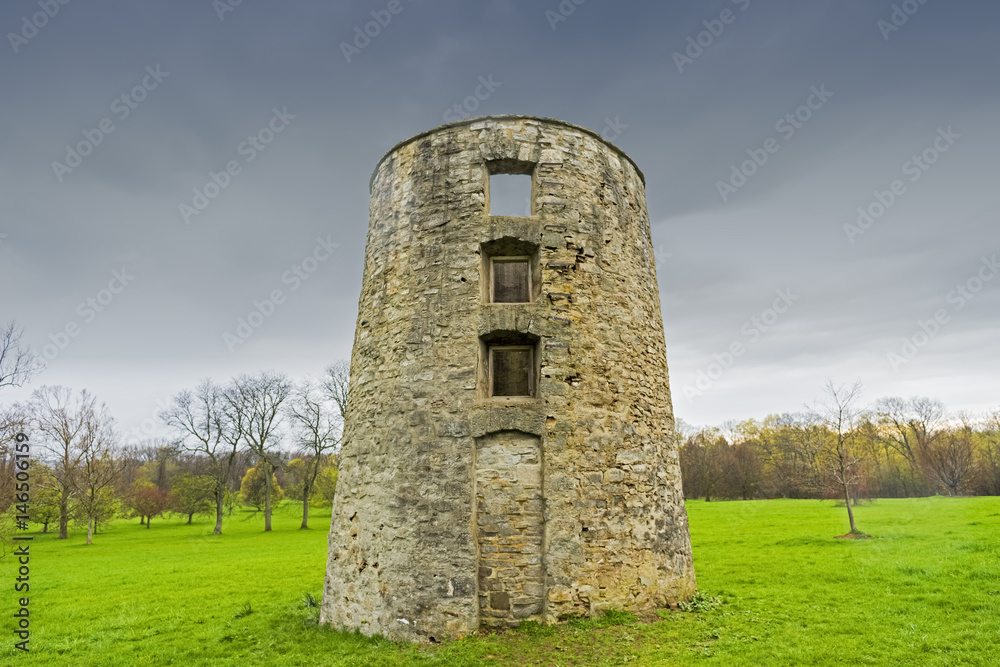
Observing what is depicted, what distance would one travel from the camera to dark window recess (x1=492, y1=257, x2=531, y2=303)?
8578 mm

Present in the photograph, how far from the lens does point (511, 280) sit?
8.66 m

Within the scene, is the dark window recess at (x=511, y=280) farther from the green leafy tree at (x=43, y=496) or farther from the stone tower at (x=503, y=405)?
the green leafy tree at (x=43, y=496)

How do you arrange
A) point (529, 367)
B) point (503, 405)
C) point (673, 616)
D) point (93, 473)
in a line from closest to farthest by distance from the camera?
point (673, 616), point (503, 405), point (529, 367), point (93, 473)

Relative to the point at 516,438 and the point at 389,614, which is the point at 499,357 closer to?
the point at 516,438

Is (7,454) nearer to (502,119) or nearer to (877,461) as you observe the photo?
(502,119)

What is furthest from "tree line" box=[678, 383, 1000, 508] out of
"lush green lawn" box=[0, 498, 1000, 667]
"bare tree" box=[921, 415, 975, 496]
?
"lush green lawn" box=[0, 498, 1000, 667]

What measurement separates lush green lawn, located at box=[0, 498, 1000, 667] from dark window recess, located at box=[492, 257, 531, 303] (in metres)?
4.76

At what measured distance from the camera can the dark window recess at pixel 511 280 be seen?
8578mm

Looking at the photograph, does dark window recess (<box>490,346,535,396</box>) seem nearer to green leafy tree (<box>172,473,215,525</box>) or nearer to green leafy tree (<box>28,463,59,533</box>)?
green leafy tree (<box>28,463,59,533</box>)

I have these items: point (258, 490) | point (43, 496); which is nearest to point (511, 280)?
point (43, 496)

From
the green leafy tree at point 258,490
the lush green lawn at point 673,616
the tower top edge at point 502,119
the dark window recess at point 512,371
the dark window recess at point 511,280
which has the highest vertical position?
the tower top edge at point 502,119

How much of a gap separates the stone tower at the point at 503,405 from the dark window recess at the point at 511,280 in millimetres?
32

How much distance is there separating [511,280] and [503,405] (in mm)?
2139

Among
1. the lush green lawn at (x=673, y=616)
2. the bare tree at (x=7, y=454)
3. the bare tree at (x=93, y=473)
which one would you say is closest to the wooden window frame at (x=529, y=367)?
the lush green lawn at (x=673, y=616)
